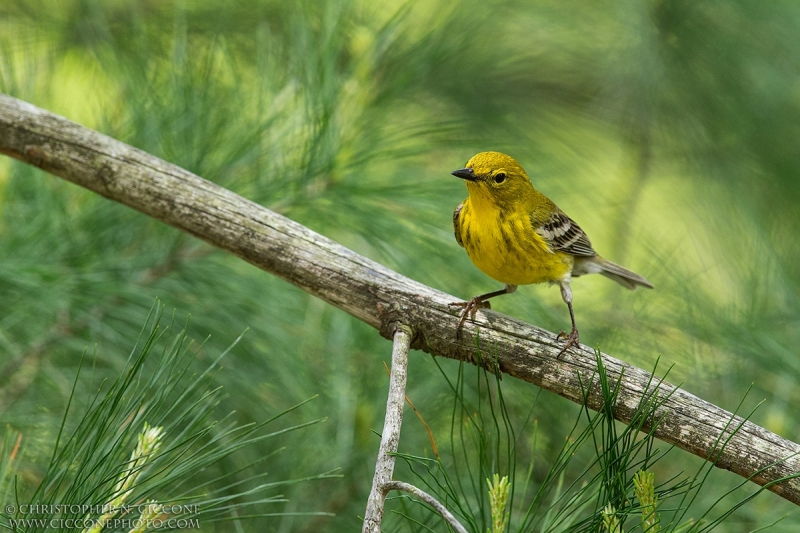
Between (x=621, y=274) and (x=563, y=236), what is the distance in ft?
1.86

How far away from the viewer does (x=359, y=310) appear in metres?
2.06

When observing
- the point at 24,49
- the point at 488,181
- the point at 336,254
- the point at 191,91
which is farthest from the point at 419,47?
the point at 24,49

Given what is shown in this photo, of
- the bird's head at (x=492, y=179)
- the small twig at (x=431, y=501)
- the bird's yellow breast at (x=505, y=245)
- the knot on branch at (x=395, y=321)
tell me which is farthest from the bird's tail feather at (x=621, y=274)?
the small twig at (x=431, y=501)

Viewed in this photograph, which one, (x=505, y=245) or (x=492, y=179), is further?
(x=492, y=179)

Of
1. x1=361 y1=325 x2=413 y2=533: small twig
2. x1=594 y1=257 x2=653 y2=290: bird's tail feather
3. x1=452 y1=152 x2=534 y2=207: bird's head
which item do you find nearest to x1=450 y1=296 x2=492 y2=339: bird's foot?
x1=361 y1=325 x2=413 y2=533: small twig

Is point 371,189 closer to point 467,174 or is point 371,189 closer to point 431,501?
point 467,174

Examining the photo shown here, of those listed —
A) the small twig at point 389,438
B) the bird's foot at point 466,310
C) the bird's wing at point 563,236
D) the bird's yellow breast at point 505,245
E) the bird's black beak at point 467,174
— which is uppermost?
the bird's wing at point 563,236

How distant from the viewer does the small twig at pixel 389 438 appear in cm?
142

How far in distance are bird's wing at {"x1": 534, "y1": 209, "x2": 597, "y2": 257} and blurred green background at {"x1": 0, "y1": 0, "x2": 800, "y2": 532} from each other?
32 centimetres

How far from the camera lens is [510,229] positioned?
2711mm

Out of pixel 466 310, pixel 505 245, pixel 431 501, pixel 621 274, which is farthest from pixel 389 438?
pixel 621 274

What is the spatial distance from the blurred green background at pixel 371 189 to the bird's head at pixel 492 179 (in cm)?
24

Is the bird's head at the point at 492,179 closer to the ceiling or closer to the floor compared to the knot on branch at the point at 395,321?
closer to the ceiling

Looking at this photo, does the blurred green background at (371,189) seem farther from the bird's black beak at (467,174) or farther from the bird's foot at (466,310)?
the bird's foot at (466,310)
